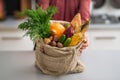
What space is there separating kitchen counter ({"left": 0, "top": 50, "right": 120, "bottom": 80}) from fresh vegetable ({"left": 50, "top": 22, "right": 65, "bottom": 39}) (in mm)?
199

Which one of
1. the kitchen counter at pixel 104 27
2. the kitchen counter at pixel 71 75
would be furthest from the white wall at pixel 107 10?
the kitchen counter at pixel 71 75

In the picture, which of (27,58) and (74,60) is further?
(27,58)

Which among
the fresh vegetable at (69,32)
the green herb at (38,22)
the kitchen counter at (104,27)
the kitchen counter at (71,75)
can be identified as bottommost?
the kitchen counter at (71,75)

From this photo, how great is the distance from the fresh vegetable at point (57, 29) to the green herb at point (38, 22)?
0.02m

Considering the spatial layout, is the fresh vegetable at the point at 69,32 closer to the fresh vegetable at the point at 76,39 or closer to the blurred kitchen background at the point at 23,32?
the fresh vegetable at the point at 76,39

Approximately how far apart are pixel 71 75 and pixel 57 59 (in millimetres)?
127

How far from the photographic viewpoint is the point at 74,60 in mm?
1205

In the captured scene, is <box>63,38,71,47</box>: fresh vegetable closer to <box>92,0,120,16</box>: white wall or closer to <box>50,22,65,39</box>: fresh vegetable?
<box>50,22,65,39</box>: fresh vegetable

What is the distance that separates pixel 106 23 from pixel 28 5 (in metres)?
0.76

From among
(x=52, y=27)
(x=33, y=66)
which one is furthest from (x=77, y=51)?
(x=33, y=66)

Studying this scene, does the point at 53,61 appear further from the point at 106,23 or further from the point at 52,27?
the point at 106,23

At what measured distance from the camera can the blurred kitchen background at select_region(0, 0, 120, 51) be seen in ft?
8.29

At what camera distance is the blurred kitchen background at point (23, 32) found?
253 cm

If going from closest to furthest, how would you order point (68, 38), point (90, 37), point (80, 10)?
point (68, 38) < point (80, 10) < point (90, 37)
